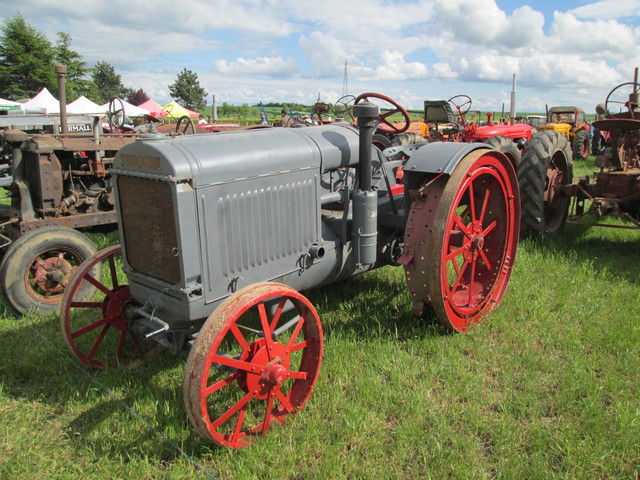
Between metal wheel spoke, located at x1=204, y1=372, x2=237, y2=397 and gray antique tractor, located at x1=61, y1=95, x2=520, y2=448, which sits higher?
gray antique tractor, located at x1=61, y1=95, x2=520, y2=448

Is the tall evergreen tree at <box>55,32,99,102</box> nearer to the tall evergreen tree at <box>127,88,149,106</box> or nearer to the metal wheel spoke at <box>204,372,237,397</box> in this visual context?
the tall evergreen tree at <box>127,88,149,106</box>

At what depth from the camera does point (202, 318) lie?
259cm

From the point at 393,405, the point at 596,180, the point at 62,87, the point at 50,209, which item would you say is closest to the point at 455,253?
Result: the point at 393,405

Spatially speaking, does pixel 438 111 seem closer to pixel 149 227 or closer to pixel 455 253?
pixel 455 253

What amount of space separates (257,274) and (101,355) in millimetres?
1386

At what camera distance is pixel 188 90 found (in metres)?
53.1

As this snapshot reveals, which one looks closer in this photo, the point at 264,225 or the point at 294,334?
the point at 294,334

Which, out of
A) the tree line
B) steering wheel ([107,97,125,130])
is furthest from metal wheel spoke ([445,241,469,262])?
the tree line

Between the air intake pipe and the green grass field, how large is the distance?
0.63 m

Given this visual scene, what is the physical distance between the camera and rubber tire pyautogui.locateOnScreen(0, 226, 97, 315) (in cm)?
384

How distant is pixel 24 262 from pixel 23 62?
38387 mm

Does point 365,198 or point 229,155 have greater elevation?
point 229,155

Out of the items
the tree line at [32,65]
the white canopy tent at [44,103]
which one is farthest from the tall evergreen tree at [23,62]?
the white canopy tent at [44,103]

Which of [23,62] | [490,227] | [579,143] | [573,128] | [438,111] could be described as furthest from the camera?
[23,62]
